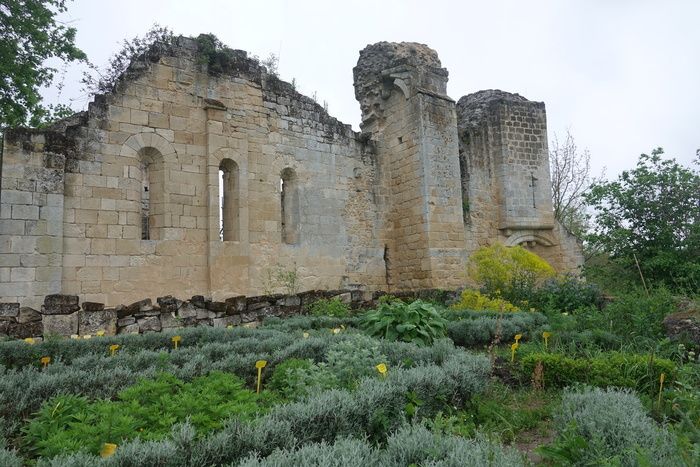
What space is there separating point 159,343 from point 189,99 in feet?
20.8

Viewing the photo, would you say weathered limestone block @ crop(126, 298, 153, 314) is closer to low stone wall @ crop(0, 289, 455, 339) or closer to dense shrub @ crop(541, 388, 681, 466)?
low stone wall @ crop(0, 289, 455, 339)

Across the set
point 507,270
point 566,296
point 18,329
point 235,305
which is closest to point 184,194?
point 235,305

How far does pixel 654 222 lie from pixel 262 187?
955cm

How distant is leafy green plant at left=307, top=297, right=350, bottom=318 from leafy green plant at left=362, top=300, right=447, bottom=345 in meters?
1.41

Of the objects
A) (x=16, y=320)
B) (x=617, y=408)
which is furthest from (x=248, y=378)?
(x=16, y=320)

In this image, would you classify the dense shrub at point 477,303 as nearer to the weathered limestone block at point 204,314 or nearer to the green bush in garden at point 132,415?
the weathered limestone block at point 204,314

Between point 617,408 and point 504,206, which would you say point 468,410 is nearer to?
point 617,408

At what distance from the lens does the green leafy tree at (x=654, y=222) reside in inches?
472

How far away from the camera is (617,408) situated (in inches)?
120

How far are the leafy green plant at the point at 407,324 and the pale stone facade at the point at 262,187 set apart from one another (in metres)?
4.66

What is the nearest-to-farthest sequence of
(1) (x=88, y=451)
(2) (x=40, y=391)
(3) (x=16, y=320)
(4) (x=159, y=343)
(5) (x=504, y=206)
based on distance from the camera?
(1) (x=88, y=451), (2) (x=40, y=391), (4) (x=159, y=343), (3) (x=16, y=320), (5) (x=504, y=206)

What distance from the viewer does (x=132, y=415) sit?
2.86 metres

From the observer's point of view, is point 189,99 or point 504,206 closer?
point 189,99

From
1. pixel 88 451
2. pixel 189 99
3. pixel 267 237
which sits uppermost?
pixel 189 99
